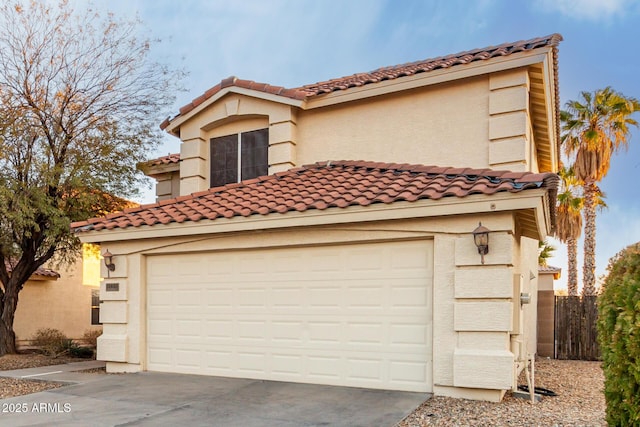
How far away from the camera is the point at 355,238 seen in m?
8.55

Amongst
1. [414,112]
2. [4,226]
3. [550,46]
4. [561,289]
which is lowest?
[561,289]

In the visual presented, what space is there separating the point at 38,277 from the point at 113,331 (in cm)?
1129

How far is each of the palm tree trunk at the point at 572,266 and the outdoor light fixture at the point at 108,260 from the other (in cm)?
2136

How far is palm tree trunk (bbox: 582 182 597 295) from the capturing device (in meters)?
22.2

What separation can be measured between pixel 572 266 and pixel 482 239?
20278mm

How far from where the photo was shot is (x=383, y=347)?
26.9 feet

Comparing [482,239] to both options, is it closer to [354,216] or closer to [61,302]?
[354,216]

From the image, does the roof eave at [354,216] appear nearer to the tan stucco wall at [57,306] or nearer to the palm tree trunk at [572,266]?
the tan stucco wall at [57,306]

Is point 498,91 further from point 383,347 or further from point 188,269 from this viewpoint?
point 188,269

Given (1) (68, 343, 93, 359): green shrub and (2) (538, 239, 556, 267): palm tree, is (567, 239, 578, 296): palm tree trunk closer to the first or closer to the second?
(2) (538, 239, 556, 267): palm tree

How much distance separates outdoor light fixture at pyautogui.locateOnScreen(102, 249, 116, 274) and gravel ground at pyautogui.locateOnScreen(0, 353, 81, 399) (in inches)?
92.2

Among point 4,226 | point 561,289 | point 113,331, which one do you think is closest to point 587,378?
point 113,331

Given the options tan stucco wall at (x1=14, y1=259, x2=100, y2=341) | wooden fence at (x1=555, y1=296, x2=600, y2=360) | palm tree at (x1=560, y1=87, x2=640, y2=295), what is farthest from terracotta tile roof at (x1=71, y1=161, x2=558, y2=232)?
palm tree at (x1=560, y1=87, x2=640, y2=295)

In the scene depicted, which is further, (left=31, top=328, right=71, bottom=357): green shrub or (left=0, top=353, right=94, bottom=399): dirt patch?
(left=31, top=328, right=71, bottom=357): green shrub
